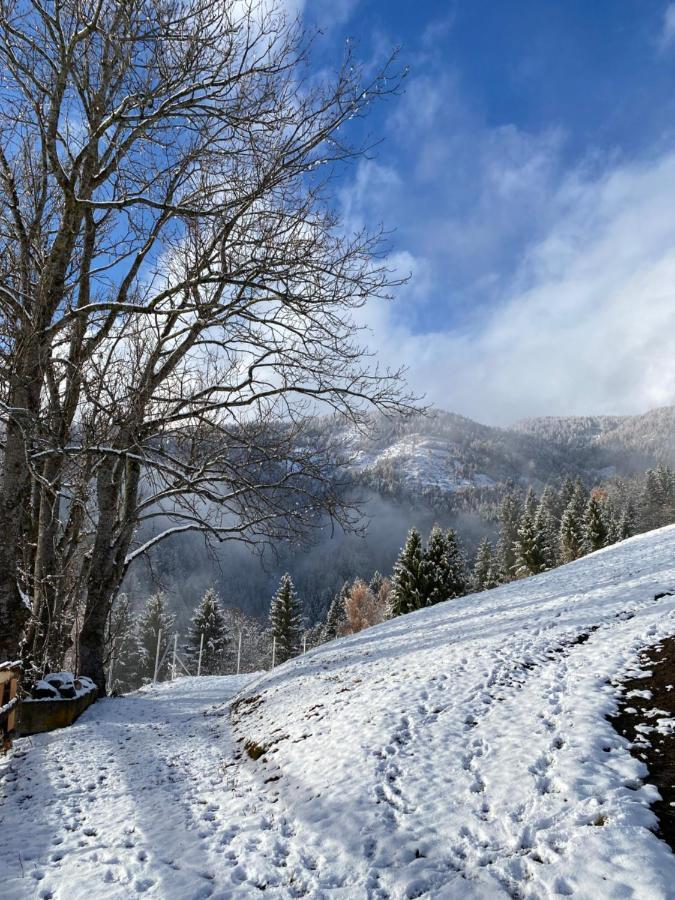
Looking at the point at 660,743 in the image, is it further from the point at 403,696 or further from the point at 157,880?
the point at 157,880

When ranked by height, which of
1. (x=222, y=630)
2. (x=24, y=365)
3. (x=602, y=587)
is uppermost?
(x=24, y=365)

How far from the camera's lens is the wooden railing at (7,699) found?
5.98 m

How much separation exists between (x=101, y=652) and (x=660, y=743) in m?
10.9

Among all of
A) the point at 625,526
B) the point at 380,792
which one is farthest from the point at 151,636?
the point at 380,792

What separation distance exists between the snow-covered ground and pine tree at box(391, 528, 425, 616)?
26212 millimetres

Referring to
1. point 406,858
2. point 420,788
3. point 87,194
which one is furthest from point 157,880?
point 87,194

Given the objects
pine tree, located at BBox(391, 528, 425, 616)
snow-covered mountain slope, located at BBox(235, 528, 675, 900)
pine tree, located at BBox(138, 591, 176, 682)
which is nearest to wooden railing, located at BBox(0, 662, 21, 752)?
snow-covered mountain slope, located at BBox(235, 528, 675, 900)

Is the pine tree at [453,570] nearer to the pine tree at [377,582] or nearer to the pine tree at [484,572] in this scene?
the pine tree at [484,572]

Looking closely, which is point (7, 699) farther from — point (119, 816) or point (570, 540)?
point (570, 540)

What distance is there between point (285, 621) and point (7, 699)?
134 feet

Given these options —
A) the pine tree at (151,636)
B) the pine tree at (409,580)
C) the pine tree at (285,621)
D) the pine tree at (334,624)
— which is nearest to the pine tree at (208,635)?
the pine tree at (151,636)

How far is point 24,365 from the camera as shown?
576 centimetres

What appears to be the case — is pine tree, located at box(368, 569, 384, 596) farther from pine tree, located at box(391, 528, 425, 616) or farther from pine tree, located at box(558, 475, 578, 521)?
pine tree, located at box(391, 528, 425, 616)

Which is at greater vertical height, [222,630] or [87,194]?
[87,194]
